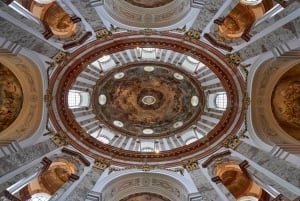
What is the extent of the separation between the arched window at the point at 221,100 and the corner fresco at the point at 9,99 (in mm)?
11265

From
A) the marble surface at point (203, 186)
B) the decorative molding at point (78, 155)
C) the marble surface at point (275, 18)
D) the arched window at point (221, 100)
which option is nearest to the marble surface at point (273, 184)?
the marble surface at point (203, 186)

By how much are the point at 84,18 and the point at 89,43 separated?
207 centimetres

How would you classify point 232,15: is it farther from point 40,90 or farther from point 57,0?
point 40,90

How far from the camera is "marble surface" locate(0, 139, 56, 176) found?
768 inches

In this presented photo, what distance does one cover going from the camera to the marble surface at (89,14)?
20.0 meters

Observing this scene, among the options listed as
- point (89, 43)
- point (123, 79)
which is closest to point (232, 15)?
point (89, 43)

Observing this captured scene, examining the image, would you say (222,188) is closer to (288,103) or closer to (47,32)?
(288,103)

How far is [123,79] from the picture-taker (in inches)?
1144

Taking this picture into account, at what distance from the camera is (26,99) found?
886 inches

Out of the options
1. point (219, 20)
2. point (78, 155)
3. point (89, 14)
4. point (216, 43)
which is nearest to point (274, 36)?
point (219, 20)

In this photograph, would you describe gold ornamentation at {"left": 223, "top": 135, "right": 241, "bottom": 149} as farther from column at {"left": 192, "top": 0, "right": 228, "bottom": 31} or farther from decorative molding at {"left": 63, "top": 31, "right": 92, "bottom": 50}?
decorative molding at {"left": 63, "top": 31, "right": 92, "bottom": 50}

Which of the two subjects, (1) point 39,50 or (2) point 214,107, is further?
(2) point 214,107

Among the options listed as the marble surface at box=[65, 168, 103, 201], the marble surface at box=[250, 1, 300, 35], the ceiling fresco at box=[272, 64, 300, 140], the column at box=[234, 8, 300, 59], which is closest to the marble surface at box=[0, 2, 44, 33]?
the marble surface at box=[65, 168, 103, 201]

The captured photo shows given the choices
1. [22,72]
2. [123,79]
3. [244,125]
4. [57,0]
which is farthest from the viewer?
[123,79]
